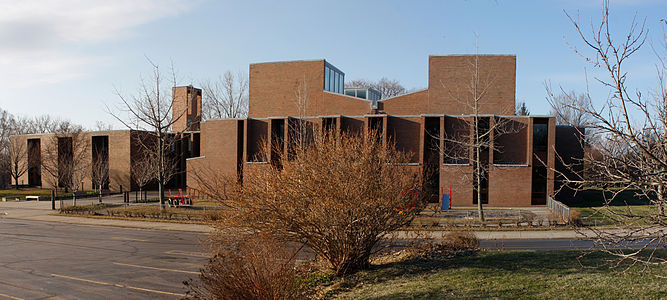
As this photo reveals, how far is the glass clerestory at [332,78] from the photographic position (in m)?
49.6

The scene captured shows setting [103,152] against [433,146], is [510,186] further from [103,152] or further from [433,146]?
[103,152]

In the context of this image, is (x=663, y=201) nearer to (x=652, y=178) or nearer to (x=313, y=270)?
(x=652, y=178)

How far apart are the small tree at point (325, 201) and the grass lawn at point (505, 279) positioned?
3.79 feet

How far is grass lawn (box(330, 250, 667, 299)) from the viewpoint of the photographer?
859 centimetres

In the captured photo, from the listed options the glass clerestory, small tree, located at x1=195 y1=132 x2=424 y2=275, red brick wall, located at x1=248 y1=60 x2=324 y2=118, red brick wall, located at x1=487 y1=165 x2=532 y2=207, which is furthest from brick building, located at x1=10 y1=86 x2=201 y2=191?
small tree, located at x1=195 y1=132 x2=424 y2=275

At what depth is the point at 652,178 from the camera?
640 centimetres

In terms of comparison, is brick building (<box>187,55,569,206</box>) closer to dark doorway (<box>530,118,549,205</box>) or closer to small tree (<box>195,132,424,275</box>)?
dark doorway (<box>530,118,549,205</box>)

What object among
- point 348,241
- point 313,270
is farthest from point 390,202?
point 313,270

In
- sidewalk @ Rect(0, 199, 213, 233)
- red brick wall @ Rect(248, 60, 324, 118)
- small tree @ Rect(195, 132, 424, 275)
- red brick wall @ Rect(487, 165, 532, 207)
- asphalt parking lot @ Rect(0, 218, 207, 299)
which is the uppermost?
red brick wall @ Rect(248, 60, 324, 118)

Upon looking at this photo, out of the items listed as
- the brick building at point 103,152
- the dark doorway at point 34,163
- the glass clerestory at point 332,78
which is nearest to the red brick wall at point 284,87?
the glass clerestory at point 332,78

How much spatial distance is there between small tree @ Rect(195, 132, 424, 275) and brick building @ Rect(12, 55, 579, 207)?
19570 millimetres

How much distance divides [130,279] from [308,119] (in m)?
28.9

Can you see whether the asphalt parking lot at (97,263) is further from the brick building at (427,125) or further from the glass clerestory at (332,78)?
the glass clerestory at (332,78)

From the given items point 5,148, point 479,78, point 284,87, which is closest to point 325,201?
point 479,78
